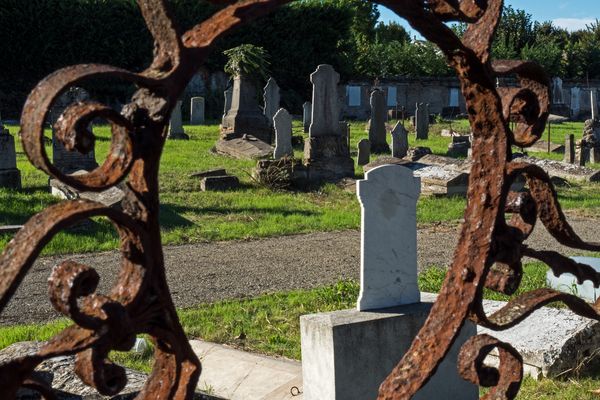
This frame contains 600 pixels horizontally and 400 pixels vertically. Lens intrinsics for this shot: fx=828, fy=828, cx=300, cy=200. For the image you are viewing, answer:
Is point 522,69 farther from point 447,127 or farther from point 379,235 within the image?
point 447,127

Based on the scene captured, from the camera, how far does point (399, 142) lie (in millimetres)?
17484

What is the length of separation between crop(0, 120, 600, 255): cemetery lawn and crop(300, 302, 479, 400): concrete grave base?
18.2 ft

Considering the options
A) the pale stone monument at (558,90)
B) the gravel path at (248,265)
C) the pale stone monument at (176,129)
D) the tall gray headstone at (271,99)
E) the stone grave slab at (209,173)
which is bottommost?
the gravel path at (248,265)

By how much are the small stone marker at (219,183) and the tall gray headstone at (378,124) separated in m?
6.58

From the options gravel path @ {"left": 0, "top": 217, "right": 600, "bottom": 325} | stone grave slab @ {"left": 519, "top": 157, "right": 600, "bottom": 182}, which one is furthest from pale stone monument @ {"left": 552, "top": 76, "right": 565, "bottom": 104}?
gravel path @ {"left": 0, "top": 217, "right": 600, "bottom": 325}

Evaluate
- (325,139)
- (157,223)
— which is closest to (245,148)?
(325,139)

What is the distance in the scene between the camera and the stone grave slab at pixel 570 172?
50.6ft

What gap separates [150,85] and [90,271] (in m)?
0.36

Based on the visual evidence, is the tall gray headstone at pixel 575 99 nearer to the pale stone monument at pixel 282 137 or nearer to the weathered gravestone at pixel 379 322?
the pale stone monument at pixel 282 137

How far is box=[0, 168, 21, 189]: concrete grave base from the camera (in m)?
13.0

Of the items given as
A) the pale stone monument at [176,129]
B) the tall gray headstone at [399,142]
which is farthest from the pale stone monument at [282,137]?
the pale stone monument at [176,129]

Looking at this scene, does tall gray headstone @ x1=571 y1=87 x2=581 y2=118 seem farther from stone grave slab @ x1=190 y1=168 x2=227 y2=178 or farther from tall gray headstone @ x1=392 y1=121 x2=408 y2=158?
stone grave slab @ x1=190 y1=168 x2=227 y2=178

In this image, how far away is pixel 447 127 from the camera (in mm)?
27953

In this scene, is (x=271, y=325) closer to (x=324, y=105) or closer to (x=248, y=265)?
(x=248, y=265)
